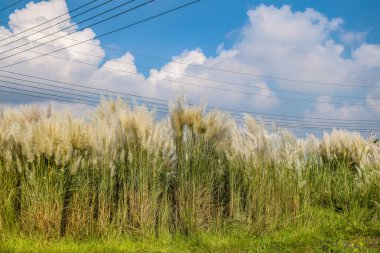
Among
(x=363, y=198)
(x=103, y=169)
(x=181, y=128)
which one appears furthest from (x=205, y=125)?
(x=363, y=198)

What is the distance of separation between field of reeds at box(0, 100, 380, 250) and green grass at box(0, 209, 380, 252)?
105 millimetres

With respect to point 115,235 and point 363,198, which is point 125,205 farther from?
point 363,198

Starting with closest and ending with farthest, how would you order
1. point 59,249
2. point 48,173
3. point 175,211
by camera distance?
→ point 59,249 → point 48,173 → point 175,211

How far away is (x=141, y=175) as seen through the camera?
628 centimetres

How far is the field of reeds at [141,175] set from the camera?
611cm

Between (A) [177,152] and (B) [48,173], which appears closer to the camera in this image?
(B) [48,173]

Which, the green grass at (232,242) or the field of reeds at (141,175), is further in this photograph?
the field of reeds at (141,175)

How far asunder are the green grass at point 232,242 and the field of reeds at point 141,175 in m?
0.10

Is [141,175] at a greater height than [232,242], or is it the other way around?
[141,175]

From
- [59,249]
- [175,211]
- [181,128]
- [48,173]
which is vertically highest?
[181,128]

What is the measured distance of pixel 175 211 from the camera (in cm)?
660

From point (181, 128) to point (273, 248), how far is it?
6.76 feet

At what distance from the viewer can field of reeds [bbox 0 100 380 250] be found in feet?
20.0

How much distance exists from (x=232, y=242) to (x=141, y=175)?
1474 millimetres
